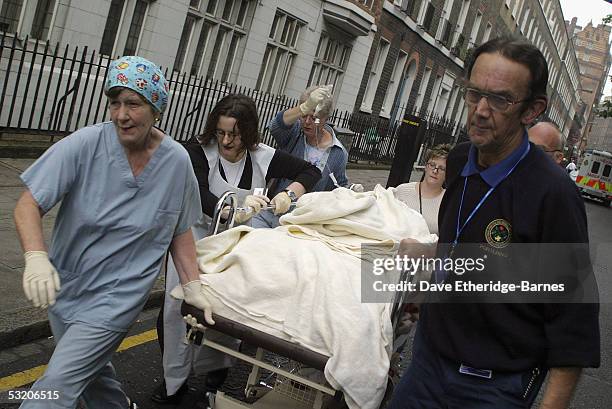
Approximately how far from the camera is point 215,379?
482 centimetres

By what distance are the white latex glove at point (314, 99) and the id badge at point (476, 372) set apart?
3.51 meters

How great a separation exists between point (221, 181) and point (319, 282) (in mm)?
1596

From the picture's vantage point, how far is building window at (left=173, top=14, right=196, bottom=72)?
14.8 meters

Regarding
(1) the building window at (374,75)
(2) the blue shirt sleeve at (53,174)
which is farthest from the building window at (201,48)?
(2) the blue shirt sleeve at (53,174)

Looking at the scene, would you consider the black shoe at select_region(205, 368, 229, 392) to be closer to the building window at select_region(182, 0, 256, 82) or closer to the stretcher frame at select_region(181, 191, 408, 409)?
the stretcher frame at select_region(181, 191, 408, 409)

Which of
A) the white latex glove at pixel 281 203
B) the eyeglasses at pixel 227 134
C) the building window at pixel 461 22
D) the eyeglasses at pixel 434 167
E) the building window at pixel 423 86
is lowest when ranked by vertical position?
the white latex glove at pixel 281 203

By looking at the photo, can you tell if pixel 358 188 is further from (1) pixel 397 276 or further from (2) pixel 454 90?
(2) pixel 454 90

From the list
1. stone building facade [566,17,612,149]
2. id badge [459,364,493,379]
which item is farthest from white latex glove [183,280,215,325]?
stone building facade [566,17,612,149]

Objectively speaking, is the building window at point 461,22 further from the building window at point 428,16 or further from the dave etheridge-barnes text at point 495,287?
the dave etheridge-barnes text at point 495,287

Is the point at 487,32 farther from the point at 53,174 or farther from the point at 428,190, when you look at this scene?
the point at 53,174

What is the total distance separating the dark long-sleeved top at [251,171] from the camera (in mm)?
4674

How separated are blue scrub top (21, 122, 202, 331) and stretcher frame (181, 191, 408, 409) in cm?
43

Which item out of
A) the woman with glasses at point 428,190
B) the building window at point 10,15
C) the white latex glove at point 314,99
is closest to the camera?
the white latex glove at point 314,99

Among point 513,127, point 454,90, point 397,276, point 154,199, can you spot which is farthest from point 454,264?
point 454,90
